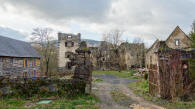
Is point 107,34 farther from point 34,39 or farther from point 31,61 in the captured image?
point 31,61

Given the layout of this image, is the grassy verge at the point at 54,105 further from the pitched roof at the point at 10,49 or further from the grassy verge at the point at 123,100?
the pitched roof at the point at 10,49

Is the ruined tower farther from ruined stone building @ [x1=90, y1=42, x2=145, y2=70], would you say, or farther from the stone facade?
the stone facade

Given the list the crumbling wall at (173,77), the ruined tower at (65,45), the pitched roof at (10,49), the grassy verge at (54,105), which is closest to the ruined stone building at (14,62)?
the pitched roof at (10,49)

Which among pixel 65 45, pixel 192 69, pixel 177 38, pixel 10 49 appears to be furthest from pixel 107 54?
pixel 192 69

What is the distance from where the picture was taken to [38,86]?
648cm

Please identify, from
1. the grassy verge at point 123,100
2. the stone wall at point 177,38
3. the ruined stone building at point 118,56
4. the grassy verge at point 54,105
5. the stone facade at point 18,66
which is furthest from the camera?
the ruined stone building at point 118,56

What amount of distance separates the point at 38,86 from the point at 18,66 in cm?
1352

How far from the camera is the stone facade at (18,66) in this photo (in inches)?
585

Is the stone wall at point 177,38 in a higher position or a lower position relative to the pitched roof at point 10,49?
higher

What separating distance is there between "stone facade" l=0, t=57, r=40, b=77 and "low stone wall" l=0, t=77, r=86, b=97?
10.4 meters

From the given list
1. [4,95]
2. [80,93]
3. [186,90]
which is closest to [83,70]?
[80,93]

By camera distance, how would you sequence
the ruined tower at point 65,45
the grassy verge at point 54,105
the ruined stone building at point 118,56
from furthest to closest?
the ruined stone building at point 118,56 → the ruined tower at point 65,45 → the grassy verge at point 54,105

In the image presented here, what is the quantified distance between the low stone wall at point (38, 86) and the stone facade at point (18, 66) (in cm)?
1040

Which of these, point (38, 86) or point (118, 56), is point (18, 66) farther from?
point (118, 56)
